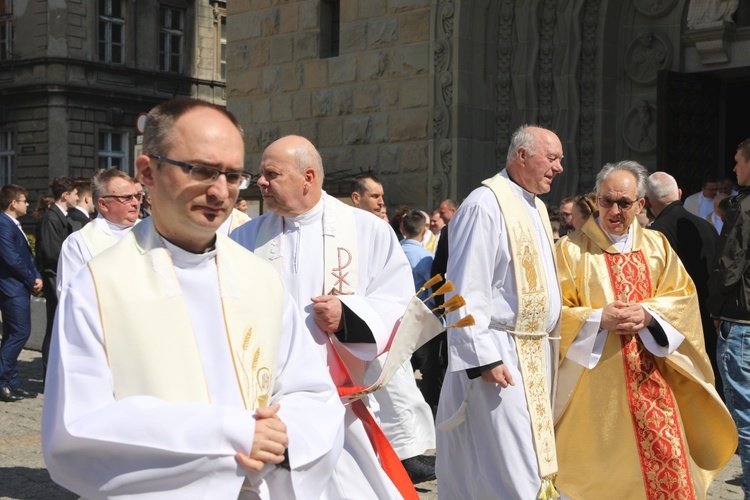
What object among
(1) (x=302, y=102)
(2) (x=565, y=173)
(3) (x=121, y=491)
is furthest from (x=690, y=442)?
(1) (x=302, y=102)

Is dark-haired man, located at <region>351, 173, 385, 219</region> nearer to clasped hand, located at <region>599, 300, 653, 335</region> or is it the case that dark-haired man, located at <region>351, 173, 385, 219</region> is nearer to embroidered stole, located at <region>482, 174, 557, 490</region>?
embroidered stole, located at <region>482, 174, 557, 490</region>

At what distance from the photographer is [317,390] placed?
278 cm

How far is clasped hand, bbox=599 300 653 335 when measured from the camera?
17.5 feet

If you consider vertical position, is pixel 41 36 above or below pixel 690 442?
above

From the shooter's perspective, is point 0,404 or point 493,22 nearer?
point 0,404

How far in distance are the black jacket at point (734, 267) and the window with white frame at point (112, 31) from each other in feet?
93.5

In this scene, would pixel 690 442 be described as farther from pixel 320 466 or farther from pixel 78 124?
pixel 78 124

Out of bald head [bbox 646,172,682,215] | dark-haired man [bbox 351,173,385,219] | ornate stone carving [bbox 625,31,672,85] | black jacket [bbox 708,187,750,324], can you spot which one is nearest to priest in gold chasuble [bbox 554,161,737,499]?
black jacket [bbox 708,187,750,324]

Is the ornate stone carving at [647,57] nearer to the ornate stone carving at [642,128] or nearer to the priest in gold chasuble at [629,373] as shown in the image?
the ornate stone carving at [642,128]

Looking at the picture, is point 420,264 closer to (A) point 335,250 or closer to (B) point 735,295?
(B) point 735,295

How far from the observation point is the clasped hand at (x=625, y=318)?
5348 mm

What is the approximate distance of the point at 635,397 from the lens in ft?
17.9

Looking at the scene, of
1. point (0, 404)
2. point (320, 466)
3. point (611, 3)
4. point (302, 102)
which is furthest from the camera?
point (302, 102)

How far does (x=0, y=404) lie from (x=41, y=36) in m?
23.6
